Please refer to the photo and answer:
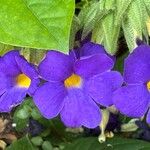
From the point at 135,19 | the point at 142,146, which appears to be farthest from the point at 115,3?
the point at 142,146

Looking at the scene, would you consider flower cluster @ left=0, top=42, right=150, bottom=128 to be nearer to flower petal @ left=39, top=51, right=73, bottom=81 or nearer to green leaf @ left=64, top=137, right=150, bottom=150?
flower petal @ left=39, top=51, right=73, bottom=81

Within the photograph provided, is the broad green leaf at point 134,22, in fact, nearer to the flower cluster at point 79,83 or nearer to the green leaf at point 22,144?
the flower cluster at point 79,83

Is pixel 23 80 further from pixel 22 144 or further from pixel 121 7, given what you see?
pixel 22 144

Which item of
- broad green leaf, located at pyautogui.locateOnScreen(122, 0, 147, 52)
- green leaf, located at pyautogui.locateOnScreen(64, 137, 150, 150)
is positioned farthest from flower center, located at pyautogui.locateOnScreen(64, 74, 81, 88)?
green leaf, located at pyautogui.locateOnScreen(64, 137, 150, 150)

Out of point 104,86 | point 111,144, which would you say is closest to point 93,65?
point 104,86

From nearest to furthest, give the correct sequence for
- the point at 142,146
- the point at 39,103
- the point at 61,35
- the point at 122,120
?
the point at 61,35 → the point at 39,103 → the point at 142,146 → the point at 122,120

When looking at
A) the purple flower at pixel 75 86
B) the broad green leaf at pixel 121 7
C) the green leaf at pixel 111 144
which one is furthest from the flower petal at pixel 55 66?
the green leaf at pixel 111 144

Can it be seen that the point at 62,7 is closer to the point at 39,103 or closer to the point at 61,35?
the point at 61,35
